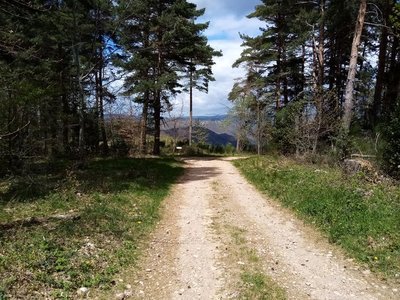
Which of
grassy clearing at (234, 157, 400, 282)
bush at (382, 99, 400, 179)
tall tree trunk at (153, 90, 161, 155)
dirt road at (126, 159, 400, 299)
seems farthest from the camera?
tall tree trunk at (153, 90, 161, 155)

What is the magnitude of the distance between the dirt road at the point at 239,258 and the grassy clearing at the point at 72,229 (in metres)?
0.61

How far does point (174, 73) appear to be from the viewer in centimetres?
2316

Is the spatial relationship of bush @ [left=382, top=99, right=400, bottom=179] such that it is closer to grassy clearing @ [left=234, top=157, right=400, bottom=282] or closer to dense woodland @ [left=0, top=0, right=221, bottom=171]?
grassy clearing @ [left=234, top=157, right=400, bottom=282]

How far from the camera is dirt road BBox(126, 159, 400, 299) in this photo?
5.74 metres

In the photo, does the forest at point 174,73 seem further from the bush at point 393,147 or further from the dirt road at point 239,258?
the dirt road at point 239,258

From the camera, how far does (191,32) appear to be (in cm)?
2459

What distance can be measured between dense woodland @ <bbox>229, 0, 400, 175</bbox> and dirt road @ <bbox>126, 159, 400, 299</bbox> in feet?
20.5

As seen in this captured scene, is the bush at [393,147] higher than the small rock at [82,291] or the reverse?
higher

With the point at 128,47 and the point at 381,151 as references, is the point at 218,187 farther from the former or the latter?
the point at 128,47

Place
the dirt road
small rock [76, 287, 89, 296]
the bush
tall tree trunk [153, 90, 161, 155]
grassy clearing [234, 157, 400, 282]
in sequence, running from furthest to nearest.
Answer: tall tree trunk [153, 90, 161, 155] → the bush → grassy clearing [234, 157, 400, 282] → the dirt road → small rock [76, 287, 89, 296]

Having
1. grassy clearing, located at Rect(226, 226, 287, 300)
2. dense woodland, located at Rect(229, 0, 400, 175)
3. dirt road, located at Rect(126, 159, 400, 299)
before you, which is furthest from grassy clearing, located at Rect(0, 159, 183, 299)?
dense woodland, located at Rect(229, 0, 400, 175)

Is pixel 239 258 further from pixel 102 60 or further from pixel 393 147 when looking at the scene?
pixel 102 60

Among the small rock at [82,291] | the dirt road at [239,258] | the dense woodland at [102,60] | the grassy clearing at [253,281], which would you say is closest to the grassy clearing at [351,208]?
the dirt road at [239,258]

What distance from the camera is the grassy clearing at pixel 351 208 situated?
6816 mm
